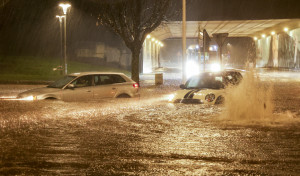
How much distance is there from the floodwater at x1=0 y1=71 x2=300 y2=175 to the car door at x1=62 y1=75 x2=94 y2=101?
45 cm

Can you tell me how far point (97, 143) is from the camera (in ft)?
28.7

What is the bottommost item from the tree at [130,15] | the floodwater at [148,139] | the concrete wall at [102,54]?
the floodwater at [148,139]

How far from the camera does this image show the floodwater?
22.4 feet

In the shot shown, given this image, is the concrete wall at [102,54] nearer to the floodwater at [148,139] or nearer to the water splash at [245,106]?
the floodwater at [148,139]

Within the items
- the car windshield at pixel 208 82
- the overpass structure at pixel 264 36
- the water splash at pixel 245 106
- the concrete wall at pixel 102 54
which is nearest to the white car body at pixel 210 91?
the car windshield at pixel 208 82

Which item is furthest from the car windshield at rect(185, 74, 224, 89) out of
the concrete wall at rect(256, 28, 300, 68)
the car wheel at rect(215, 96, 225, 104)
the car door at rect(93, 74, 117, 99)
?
the concrete wall at rect(256, 28, 300, 68)

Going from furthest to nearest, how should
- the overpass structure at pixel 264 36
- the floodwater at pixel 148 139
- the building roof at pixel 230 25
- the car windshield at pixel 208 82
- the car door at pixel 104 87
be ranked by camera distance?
the overpass structure at pixel 264 36 → the building roof at pixel 230 25 → the car windshield at pixel 208 82 → the car door at pixel 104 87 → the floodwater at pixel 148 139

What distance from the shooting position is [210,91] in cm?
1514

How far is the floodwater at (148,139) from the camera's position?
22.4 ft

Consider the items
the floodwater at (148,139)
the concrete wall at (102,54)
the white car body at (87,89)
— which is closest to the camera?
the floodwater at (148,139)

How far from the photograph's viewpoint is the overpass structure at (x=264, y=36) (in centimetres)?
5034

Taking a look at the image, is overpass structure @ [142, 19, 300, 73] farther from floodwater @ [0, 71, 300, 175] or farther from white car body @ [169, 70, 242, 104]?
floodwater @ [0, 71, 300, 175]

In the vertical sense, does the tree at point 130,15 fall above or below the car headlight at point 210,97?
above

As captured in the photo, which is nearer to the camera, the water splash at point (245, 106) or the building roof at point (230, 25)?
the water splash at point (245, 106)
